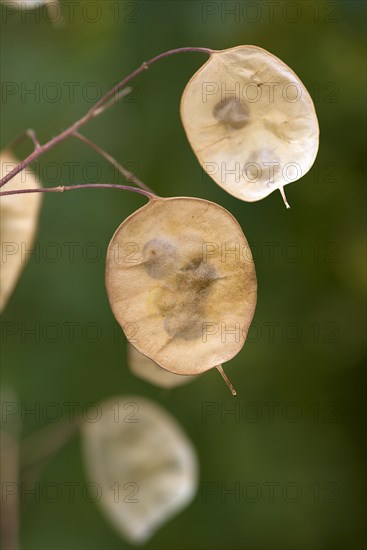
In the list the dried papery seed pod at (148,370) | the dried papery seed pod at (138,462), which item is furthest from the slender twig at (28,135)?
the dried papery seed pod at (138,462)

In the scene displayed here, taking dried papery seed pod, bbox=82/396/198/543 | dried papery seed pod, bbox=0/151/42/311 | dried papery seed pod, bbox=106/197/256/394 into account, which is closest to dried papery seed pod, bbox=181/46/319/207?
dried papery seed pod, bbox=106/197/256/394

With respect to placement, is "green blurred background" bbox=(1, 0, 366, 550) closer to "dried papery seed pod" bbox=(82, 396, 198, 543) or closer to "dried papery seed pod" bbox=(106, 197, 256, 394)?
"dried papery seed pod" bbox=(82, 396, 198, 543)

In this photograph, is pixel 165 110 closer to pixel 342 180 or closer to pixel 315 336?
pixel 342 180

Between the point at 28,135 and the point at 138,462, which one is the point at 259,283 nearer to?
the point at 138,462

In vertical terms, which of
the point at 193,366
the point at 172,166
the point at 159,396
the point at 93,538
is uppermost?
the point at 172,166

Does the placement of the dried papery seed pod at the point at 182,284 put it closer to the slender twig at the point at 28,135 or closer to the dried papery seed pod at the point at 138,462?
the slender twig at the point at 28,135

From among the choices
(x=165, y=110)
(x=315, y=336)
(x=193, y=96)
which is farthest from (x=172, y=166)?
(x=193, y=96)

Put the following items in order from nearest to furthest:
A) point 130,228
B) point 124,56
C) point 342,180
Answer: point 130,228 < point 342,180 < point 124,56
